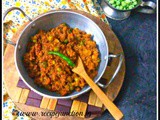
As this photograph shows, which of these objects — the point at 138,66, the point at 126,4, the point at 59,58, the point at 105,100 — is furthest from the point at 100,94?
the point at 126,4

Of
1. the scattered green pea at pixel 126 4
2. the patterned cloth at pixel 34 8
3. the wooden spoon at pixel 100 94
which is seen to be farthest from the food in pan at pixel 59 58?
the scattered green pea at pixel 126 4

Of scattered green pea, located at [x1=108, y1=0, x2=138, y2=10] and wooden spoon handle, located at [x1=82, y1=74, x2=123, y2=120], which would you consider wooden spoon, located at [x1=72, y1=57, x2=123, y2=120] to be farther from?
scattered green pea, located at [x1=108, y1=0, x2=138, y2=10]

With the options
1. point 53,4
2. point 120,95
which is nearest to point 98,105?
point 120,95

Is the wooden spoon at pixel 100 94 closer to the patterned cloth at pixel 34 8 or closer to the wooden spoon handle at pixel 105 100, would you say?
the wooden spoon handle at pixel 105 100

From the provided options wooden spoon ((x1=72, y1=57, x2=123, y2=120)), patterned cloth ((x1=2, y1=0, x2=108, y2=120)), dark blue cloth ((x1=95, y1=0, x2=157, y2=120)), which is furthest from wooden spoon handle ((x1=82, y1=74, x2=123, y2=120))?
patterned cloth ((x1=2, y1=0, x2=108, y2=120))

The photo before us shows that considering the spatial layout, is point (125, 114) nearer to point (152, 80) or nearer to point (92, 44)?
point (152, 80)
